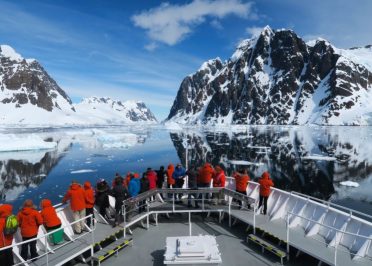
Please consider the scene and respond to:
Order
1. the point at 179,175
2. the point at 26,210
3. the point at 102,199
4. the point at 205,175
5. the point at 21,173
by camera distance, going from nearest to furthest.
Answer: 1. the point at 26,210
2. the point at 102,199
3. the point at 205,175
4. the point at 179,175
5. the point at 21,173

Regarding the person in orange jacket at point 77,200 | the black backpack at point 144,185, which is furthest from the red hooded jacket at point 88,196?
the black backpack at point 144,185

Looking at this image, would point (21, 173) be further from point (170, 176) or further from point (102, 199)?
point (102, 199)

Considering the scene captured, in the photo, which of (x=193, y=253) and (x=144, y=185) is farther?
(x=144, y=185)

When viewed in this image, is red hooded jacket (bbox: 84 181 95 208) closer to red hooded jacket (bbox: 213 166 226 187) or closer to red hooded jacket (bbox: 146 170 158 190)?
red hooded jacket (bbox: 146 170 158 190)

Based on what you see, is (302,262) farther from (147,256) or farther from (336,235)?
(147,256)

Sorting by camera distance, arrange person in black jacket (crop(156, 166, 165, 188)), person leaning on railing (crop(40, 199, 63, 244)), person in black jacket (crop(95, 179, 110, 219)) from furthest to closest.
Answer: person in black jacket (crop(156, 166, 165, 188)) < person in black jacket (crop(95, 179, 110, 219)) < person leaning on railing (crop(40, 199, 63, 244))

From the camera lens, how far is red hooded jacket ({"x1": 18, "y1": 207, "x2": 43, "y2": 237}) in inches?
352

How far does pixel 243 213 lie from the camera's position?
1312 centimetres

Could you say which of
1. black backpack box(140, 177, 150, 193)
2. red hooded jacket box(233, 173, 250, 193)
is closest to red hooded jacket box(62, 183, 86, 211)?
black backpack box(140, 177, 150, 193)

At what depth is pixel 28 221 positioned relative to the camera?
29.5ft

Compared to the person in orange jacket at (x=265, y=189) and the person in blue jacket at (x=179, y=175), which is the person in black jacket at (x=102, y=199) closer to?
the person in blue jacket at (x=179, y=175)

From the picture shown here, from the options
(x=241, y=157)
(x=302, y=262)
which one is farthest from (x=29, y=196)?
(x=241, y=157)

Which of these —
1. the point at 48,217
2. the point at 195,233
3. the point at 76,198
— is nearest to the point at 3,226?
the point at 48,217

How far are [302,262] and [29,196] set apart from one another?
2561cm
